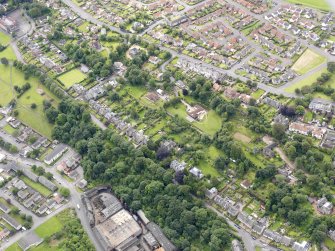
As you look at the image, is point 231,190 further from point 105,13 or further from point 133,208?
point 105,13

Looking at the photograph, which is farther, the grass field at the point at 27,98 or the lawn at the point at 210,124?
the grass field at the point at 27,98

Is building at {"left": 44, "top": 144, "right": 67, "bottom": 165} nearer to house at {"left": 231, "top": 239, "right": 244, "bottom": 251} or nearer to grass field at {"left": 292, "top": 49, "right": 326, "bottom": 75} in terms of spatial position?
house at {"left": 231, "top": 239, "right": 244, "bottom": 251}

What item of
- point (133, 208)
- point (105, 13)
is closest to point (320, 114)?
point (133, 208)

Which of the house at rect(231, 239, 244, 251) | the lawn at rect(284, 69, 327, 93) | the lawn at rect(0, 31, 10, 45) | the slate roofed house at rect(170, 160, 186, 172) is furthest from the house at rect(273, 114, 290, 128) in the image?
the lawn at rect(0, 31, 10, 45)

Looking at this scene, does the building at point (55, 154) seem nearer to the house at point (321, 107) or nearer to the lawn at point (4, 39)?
the lawn at point (4, 39)

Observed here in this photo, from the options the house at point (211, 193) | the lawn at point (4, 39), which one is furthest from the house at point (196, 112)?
the lawn at point (4, 39)
